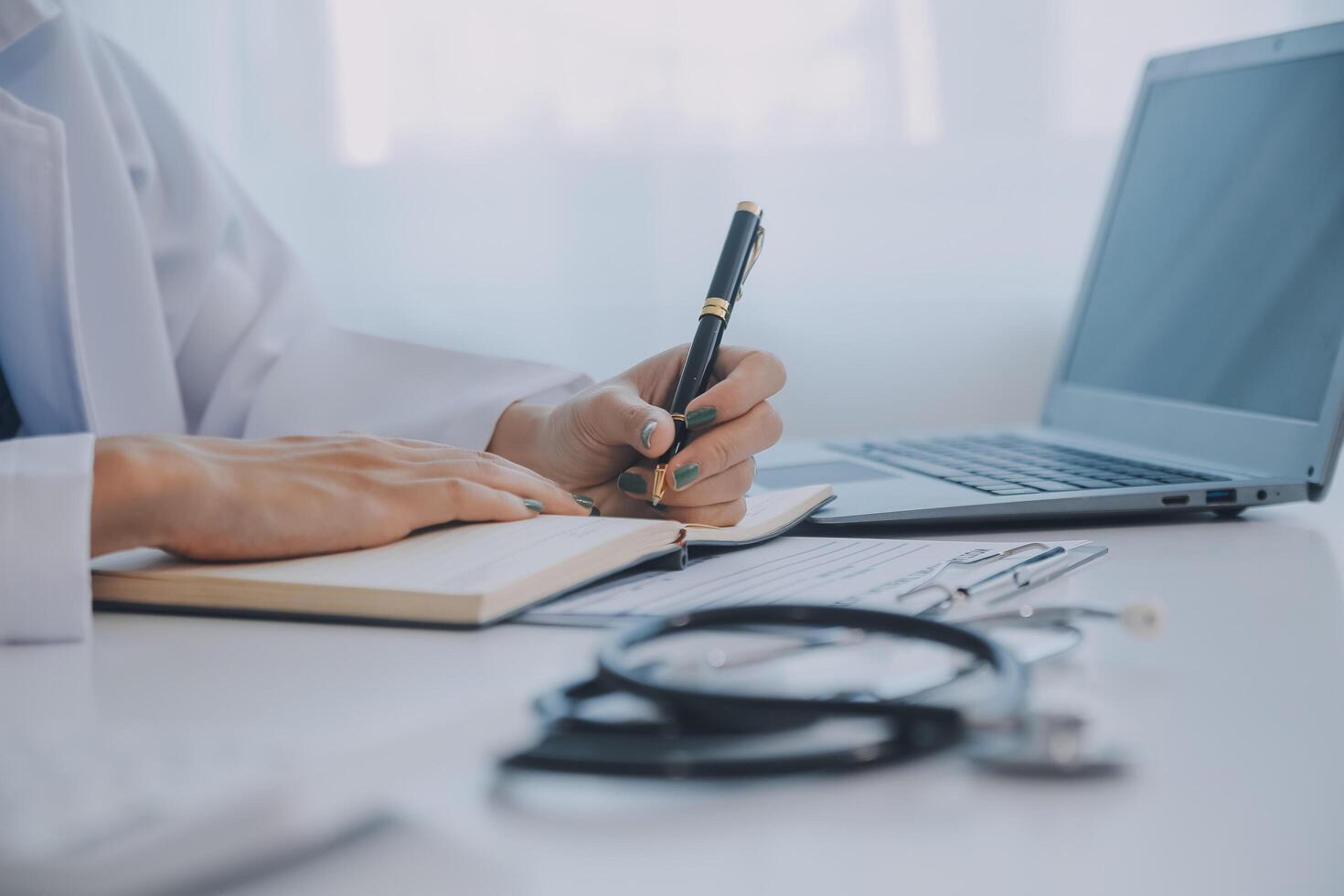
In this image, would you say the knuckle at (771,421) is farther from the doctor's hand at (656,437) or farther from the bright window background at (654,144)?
the bright window background at (654,144)

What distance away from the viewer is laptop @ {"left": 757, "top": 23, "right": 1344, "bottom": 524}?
2.44 feet

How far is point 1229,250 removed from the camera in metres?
0.92

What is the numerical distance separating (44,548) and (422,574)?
15 centimetres

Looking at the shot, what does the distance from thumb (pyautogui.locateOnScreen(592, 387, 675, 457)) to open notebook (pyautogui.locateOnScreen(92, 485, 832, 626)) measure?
0.09 metres

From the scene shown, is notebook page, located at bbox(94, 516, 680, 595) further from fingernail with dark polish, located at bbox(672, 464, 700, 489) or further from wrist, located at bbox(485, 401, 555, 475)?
wrist, located at bbox(485, 401, 555, 475)

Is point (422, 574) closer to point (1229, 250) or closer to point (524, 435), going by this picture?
point (524, 435)

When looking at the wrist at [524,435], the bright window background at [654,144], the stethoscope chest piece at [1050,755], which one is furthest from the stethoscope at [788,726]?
the bright window background at [654,144]

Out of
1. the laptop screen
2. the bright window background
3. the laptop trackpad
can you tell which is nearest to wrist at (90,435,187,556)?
the laptop trackpad

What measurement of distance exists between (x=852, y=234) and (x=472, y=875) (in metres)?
1.23

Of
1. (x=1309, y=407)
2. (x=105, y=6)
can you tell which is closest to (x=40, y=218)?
(x=105, y=6)

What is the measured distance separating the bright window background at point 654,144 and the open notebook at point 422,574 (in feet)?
2.79

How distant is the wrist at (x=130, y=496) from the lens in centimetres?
49

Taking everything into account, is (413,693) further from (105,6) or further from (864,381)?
(105,6)

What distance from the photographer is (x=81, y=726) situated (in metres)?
0.34
